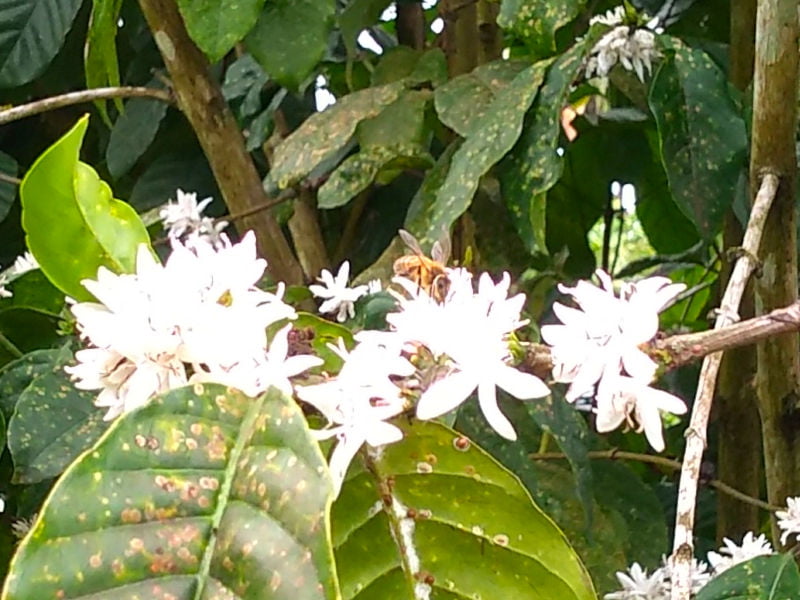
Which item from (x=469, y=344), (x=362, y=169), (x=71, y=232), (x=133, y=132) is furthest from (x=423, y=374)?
(x=133, y=132)

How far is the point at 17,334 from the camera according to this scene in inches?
35.0

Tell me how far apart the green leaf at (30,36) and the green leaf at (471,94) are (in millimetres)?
432

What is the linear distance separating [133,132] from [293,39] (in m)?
0.34

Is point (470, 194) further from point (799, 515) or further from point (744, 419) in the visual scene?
point (744, 419)

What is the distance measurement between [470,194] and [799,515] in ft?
0.97

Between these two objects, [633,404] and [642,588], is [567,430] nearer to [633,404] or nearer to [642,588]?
[642,588]

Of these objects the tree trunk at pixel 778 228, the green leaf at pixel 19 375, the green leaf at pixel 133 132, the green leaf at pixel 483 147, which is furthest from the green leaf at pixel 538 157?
the green leaf at pixel 133 132

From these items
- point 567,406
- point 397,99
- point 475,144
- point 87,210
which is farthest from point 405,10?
point 87,210

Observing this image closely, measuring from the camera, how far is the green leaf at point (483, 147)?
0.67 metres

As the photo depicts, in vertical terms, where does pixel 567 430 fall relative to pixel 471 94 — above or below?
below

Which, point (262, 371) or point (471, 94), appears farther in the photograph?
point (471, 94)

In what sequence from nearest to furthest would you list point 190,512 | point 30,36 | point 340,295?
point 190,512, point 340,295, point 30,36

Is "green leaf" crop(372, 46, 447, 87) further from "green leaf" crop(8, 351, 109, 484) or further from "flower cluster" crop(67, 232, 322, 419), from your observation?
"flower cluster" crop(67, 232, 322, 419)

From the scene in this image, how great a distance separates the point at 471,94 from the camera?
2.63 feet
